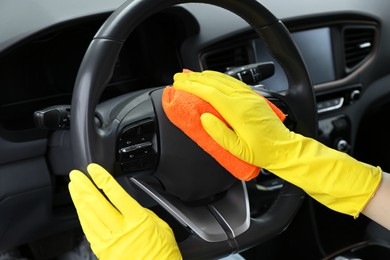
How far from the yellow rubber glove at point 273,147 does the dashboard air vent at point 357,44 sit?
0.82 m

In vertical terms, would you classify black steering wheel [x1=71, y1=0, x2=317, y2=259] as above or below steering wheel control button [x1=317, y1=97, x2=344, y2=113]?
above

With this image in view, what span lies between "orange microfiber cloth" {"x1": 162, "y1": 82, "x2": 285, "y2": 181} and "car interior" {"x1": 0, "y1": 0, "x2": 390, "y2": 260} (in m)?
0.07

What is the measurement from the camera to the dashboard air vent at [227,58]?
53.3 inches

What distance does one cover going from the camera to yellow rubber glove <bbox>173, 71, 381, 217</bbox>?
812 mm

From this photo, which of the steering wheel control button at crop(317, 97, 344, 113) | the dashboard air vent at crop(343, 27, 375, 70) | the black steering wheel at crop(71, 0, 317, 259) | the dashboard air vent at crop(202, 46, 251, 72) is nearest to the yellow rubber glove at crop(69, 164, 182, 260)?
the black steering wheel at crop(71, 0, 317, 259)

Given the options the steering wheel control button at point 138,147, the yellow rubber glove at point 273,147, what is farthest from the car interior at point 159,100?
the yellow rubber glove at point 273,147

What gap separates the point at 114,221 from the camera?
0.75 metres

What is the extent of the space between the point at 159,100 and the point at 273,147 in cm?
20

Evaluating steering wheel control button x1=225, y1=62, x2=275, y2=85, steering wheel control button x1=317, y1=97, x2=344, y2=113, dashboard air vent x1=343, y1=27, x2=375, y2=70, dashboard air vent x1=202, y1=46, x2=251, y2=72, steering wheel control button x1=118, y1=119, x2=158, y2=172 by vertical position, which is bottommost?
steering wheel control button x1=317, y1=97, x2=344, y2=113

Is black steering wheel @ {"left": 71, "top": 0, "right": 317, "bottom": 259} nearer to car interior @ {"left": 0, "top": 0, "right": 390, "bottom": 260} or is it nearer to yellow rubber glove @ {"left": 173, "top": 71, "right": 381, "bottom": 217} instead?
car interior @ {"left": 0, "top": 0, "right": 390, "bottom": 260}

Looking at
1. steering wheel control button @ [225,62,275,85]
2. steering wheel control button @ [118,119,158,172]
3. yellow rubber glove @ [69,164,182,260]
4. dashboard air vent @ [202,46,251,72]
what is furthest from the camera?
dashboard air vent @ [202,46,251,72]

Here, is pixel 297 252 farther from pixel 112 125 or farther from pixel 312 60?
pixel 112 125

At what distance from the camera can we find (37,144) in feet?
3.59

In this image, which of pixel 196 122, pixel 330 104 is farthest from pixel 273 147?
pixel 330 104
